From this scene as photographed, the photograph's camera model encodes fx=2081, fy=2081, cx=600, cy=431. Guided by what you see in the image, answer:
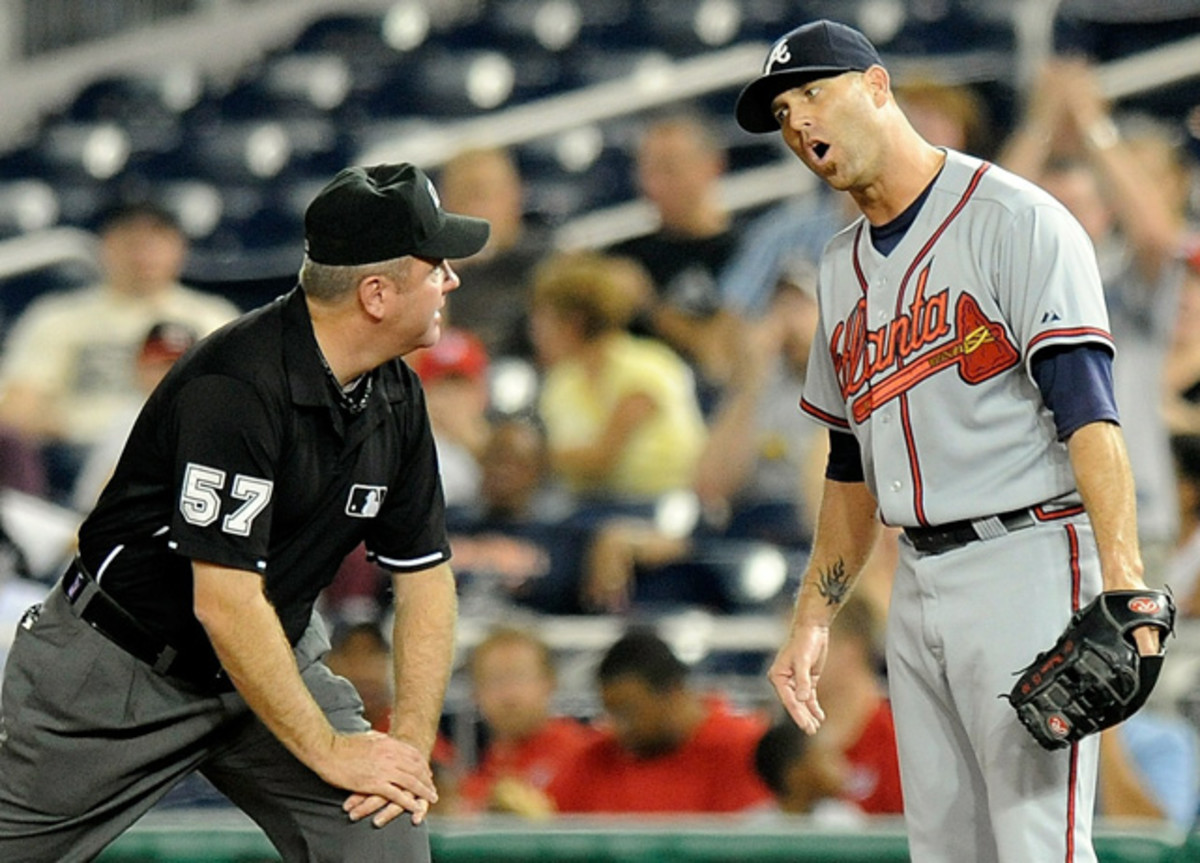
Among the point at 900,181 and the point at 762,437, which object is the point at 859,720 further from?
the point at 900,181

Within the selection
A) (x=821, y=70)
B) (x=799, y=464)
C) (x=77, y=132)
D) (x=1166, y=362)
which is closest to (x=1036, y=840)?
(x=821, y=70)

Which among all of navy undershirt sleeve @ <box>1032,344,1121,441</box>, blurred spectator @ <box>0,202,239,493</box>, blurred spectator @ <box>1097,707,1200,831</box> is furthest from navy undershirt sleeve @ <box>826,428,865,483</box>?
blurred spectator @ <box>0,202,239,493</box>

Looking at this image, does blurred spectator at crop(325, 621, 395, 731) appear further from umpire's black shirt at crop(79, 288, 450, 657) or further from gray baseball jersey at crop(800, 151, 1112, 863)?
gray baseball jersey at crop(800, 151, 1112, 863)

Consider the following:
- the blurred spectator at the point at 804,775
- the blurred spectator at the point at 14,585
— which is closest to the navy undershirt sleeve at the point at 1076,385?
the blurred spectator at the point at 804,775

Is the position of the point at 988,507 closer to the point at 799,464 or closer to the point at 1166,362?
the point at 1166,362

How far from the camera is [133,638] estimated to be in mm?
3256

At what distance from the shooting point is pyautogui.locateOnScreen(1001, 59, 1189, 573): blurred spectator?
201 inches

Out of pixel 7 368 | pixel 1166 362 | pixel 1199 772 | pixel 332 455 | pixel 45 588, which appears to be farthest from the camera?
pixel 7 368

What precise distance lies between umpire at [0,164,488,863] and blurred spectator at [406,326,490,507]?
8.77ft

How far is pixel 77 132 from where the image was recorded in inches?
361

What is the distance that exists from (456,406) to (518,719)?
127 cm

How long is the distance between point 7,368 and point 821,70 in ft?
14.9

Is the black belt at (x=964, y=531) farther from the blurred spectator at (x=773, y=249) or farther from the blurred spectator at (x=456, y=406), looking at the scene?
the blurred spectator at (x=773, y=249)

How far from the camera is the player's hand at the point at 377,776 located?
124 inches
